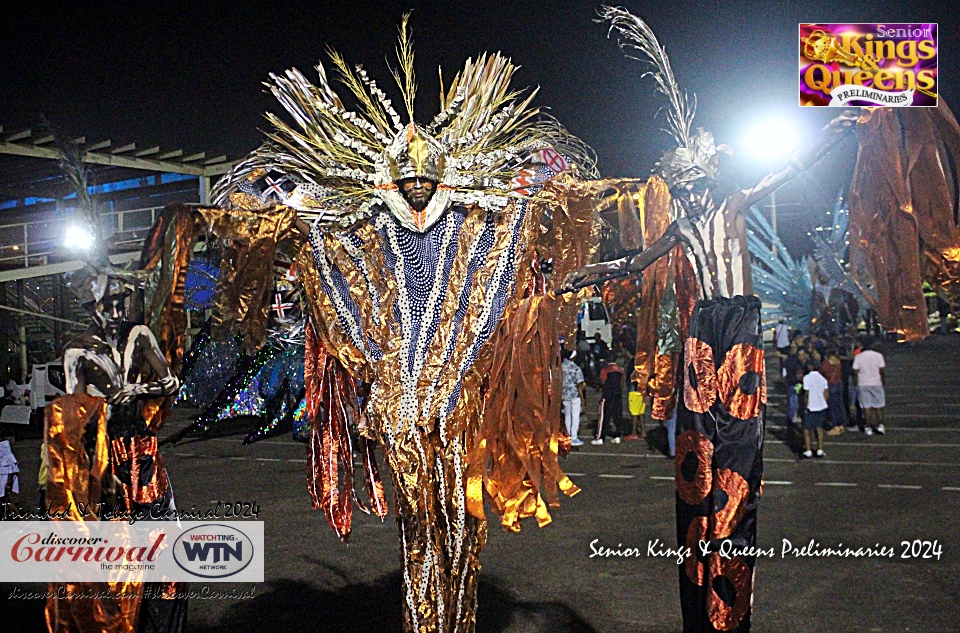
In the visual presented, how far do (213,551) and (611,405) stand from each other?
8.56 m

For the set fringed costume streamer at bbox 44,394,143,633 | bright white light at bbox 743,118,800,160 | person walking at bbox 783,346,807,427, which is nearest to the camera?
fringed costume streamer at bbox 44,394,143,633

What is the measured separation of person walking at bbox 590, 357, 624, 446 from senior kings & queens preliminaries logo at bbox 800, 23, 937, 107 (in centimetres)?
522

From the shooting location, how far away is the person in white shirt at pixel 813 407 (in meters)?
11.1

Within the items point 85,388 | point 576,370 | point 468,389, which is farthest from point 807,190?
point 576,370

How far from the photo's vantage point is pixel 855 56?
345 inches

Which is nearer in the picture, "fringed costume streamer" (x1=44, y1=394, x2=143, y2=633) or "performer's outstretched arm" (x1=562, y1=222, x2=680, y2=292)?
"performer's outstretched arm" (x1=562, y1=222, x2=680, y2=292)

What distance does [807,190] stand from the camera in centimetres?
468

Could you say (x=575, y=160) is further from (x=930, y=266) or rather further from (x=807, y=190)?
(x=930, y=266)

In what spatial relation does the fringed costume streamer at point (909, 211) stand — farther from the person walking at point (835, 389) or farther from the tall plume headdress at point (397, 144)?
the person walking at point (835, 389)

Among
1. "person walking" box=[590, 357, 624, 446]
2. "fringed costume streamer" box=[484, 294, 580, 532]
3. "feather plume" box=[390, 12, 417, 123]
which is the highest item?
"feather plume" box=[390, 12, 417, 123]

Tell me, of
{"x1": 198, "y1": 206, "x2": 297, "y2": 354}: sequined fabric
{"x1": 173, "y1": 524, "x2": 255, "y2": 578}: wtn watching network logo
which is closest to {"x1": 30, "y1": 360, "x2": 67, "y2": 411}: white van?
{"x1": 173, "y1": 524, "x2": 255, "y2": 578}: wtn watching network logo

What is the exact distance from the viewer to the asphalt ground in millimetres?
5379

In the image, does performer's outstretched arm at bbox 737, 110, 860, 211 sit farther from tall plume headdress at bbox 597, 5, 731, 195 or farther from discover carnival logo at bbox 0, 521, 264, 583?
discover carnival logo at bbox 0, 521, 264, 583

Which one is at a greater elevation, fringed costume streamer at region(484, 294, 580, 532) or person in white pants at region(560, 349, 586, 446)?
fringed costume streamer at region(484, 294, 580, 532)
